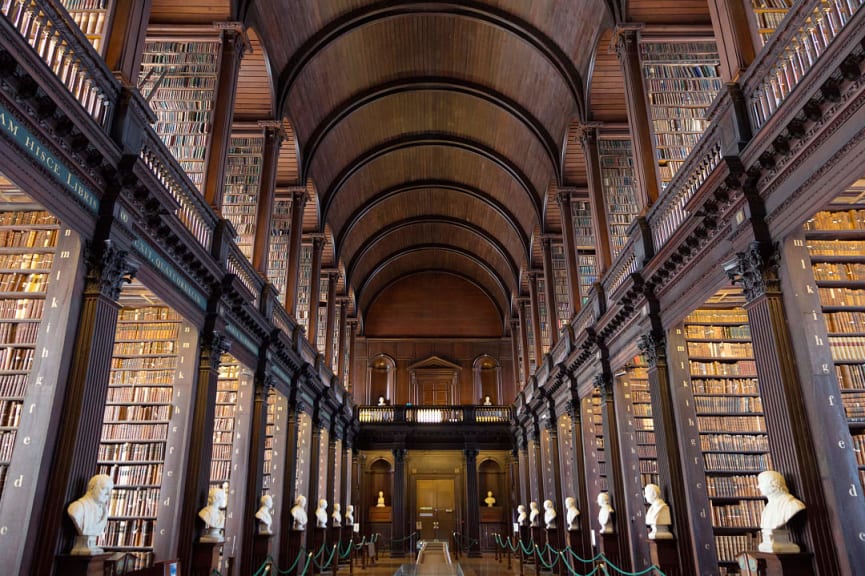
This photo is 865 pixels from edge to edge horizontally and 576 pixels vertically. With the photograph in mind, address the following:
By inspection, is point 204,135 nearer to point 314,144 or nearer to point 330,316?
point 314,144

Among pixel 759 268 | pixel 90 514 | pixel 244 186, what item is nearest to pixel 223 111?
pixel 244 186

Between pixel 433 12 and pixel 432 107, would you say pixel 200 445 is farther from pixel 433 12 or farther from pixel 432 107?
pixel 432 107

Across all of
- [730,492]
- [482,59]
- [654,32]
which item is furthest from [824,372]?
[482,59]

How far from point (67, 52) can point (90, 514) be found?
350cm

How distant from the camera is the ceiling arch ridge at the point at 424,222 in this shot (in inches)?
800

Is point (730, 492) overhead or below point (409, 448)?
below

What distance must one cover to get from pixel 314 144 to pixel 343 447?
367 inches

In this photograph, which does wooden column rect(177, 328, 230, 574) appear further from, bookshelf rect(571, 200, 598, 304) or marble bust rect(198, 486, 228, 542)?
bookshelf rect(571, 200, 598, 304)

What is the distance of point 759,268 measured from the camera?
200 inches

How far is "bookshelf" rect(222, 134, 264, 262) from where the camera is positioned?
391 inches

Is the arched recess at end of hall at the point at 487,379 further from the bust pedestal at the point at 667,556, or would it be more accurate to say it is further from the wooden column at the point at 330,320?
the bust pedestal at the point at 667,556

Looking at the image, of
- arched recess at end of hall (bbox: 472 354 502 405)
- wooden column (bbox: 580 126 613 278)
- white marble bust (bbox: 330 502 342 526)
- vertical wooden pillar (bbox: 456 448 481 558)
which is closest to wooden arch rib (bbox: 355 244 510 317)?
arched recess at end of hall (bbox: 472 354 502 405)

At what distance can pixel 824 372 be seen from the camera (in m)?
4.66

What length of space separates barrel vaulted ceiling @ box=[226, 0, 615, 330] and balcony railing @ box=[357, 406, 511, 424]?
174 inches
